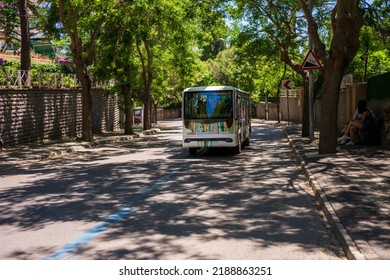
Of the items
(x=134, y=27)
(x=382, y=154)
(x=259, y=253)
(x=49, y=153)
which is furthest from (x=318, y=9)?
(x=259, y=253)

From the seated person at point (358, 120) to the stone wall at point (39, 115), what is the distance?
13.4 m

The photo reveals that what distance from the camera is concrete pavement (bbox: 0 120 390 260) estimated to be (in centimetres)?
580

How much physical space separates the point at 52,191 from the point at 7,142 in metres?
11.5

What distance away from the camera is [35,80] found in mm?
24156

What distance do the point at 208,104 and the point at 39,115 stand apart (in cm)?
1043

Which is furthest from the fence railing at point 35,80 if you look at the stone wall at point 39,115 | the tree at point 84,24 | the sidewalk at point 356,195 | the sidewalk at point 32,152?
the sidewalk at point 356,195

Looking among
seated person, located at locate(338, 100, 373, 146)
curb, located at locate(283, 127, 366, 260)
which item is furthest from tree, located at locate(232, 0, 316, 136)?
curb, located at locate(283, 127, 366, 260)

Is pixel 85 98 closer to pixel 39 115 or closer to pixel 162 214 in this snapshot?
pixel 39 115

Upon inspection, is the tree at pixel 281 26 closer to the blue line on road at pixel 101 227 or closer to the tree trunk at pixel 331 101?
the tree trunk at pixel 331 101

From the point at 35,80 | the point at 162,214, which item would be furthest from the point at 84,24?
the point at 162,214

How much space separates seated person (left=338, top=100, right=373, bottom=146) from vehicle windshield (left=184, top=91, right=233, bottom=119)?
4311mm

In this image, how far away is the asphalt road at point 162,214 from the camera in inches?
235

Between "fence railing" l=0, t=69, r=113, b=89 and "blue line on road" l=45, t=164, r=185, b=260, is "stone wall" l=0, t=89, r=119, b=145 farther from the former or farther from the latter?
"blue line on road" l=45, t=164, r=185, b=260

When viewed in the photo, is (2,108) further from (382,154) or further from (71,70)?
(71,70)
